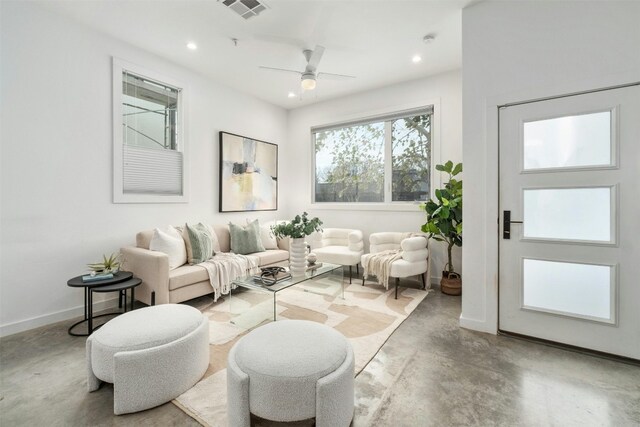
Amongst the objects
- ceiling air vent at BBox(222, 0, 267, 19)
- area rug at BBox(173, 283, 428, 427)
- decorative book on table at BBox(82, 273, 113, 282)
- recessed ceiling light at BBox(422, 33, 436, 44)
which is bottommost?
area rug at BBox(173, 283, 428, 427)

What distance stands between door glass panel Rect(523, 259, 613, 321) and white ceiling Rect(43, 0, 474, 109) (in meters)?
2.53

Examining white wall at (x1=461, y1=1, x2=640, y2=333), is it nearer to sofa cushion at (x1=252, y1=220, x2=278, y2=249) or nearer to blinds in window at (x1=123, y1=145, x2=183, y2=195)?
sofa cushion at (x1=252, y1=220, x2=278, y2=249)

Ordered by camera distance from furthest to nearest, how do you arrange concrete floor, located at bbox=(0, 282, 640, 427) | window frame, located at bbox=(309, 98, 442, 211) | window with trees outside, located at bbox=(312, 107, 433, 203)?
window with trees outside, located at bbox=(312, 107, 433, 203) < window frame, located at bbox=(309, 98, 442, 211) < concrete floor, located at bbox=(0, 282, 640, 427)

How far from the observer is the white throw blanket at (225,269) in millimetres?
3273

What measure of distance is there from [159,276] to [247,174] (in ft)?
7.98

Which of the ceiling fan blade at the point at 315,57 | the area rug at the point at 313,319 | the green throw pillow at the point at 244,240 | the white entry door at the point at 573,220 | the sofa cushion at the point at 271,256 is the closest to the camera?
the area rug at the point at 313,319

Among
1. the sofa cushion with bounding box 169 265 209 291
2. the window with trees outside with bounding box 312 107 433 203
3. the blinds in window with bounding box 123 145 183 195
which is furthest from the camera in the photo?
the window with trees outside with bounding box 312 107 433 203

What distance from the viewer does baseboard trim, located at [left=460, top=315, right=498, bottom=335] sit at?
259 cm

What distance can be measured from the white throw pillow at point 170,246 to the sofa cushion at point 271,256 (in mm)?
947

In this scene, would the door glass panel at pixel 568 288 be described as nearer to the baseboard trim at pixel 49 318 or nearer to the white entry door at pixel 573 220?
the white entry door at pixel 573 220

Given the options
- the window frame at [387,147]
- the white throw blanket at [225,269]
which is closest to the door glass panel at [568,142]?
the window frame at [387,147]

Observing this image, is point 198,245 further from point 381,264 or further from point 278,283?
point 381,264

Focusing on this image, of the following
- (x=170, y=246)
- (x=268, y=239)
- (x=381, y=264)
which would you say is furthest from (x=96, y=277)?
(x=381, y=264)

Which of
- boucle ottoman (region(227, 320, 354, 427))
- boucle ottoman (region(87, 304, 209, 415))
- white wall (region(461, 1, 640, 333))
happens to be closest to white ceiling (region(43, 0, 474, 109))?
white wall (region(461, 1, 640, 333))
